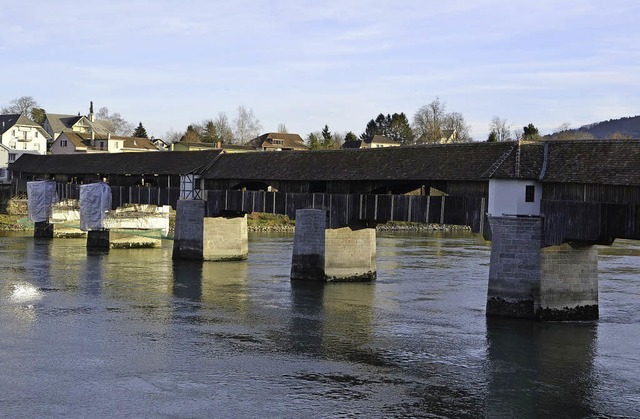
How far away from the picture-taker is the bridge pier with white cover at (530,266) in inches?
839

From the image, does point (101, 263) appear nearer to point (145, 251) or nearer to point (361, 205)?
point (145, 251)

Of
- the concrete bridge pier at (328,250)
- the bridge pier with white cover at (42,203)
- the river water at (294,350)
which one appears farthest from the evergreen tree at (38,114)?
the concrete bridge pier at (328,250)

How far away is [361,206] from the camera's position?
28.7m

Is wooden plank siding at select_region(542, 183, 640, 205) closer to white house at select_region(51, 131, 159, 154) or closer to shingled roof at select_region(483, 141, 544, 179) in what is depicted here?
shingled roof at select_region(483, 141, 544, 179)

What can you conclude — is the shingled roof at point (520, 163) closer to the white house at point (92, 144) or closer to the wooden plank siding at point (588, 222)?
the wooden plank siding at point (588, 222)

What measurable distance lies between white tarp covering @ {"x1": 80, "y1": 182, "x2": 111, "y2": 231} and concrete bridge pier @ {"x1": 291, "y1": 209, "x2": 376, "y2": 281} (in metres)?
15.6

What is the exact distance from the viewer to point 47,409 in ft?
46.0

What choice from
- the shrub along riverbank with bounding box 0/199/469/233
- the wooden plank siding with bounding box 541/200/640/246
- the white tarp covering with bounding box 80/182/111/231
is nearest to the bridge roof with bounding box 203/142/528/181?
the wooden plank siding with bounding box 541/200/640/246

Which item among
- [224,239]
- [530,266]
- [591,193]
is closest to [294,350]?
[530,266]

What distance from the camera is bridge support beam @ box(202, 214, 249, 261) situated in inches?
1416

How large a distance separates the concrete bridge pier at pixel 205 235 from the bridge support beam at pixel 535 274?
16715mm

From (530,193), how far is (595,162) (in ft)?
5.94

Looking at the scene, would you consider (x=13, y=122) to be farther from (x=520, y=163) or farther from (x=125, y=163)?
(x=520, y=163)

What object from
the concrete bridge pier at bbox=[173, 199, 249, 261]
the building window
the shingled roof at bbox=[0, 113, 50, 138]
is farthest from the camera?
the shingled roof at bbox=[0, 113, 50, 138]
